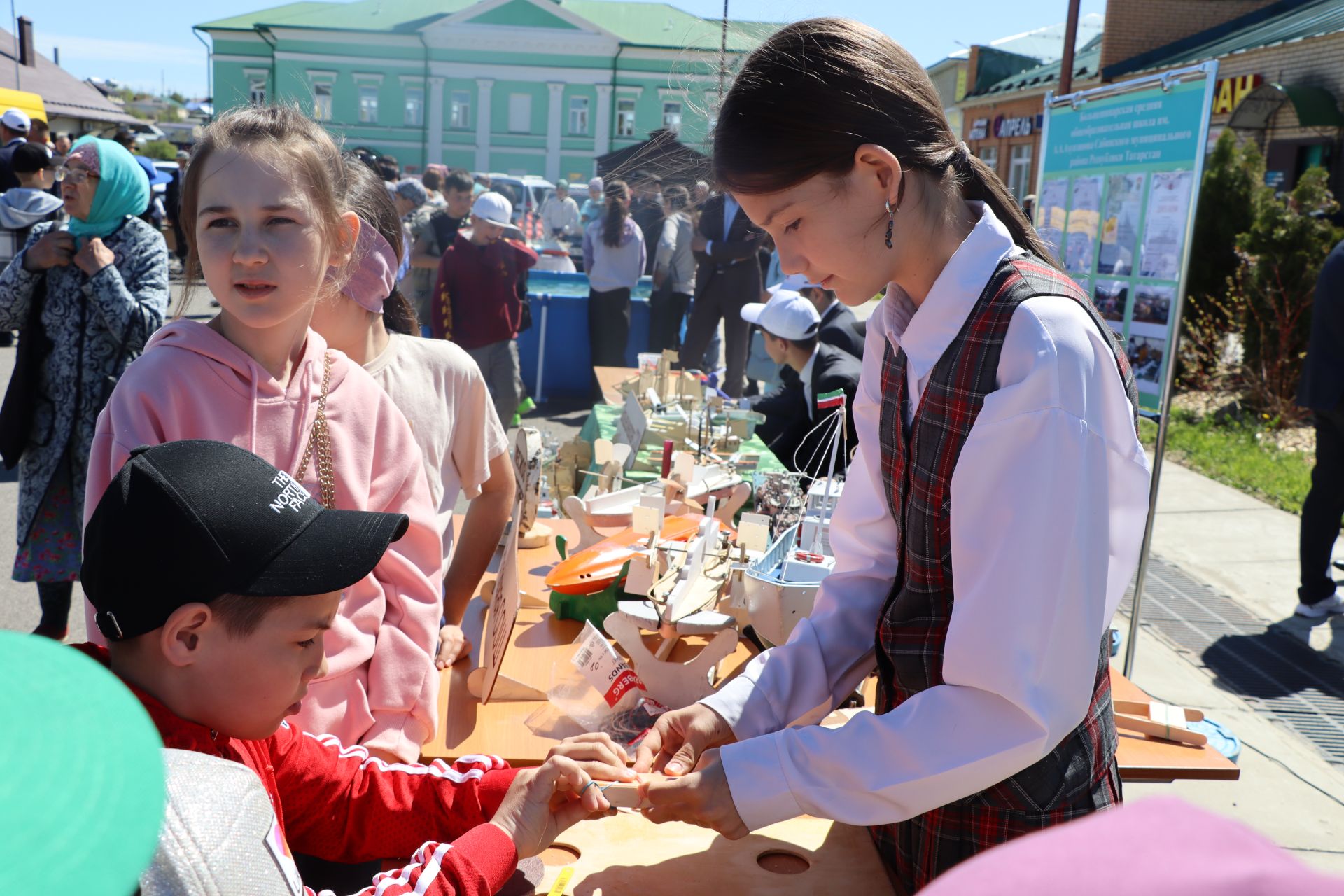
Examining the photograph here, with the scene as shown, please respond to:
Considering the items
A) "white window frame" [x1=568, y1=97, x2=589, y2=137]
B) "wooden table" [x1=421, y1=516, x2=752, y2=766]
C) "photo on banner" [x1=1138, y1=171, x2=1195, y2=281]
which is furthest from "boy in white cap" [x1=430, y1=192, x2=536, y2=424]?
"white window frame" [x1=568, y1=97, x2=589, y2=137]

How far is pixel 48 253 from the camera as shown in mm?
Result: 3771

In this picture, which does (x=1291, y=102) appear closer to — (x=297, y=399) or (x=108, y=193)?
(x=108, y=193)

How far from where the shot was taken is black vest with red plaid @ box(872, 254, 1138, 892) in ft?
3.85

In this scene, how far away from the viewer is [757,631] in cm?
219

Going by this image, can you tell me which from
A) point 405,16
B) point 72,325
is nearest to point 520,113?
point 405,16

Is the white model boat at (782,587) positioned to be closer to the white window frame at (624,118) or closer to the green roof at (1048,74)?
the green roof at (1048,74)

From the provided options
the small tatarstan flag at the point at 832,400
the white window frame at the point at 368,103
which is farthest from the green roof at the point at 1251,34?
the small tatarstan flag at the point at 832,400

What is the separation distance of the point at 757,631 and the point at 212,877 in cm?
162

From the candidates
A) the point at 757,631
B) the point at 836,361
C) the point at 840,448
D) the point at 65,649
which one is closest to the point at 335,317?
the point at 757,631

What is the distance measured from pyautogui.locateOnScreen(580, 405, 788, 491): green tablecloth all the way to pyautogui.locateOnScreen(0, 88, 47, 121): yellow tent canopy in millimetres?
14019

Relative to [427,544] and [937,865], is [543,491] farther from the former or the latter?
[937,865]

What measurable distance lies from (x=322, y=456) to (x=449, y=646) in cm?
68

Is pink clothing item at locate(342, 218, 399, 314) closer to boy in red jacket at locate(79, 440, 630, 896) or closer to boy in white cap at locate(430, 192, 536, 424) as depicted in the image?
boy in red jacket at locate(79, 440, 630, 896)

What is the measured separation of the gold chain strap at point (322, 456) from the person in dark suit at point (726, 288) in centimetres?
736
